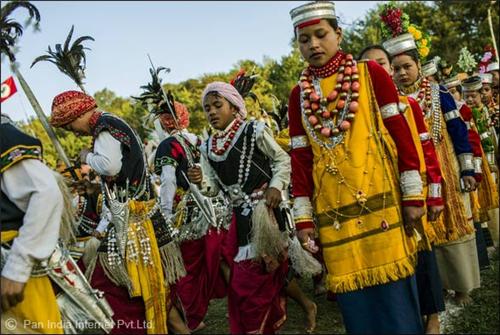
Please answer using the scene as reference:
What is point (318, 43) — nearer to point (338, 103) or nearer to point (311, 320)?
point (338, 103)

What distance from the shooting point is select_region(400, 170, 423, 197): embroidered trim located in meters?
3.23

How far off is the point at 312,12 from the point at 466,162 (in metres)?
2.39

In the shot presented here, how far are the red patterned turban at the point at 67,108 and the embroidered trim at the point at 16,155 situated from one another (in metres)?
1.61

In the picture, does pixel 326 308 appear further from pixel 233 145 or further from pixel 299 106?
pixel 299 106

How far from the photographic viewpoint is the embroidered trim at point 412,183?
127 inches

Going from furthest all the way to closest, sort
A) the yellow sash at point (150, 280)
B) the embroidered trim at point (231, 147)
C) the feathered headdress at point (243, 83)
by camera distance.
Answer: the feathered headdress at point (243, 83), the embroidered trim at point (231, 147), the yellow sash at point (150, 280)

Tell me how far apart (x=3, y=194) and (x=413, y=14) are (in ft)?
106

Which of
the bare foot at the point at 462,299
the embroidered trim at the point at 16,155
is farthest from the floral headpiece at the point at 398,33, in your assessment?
the embroidered trim at the point at 16,155

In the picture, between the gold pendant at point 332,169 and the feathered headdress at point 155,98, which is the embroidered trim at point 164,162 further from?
the gold pendant at point 332,169

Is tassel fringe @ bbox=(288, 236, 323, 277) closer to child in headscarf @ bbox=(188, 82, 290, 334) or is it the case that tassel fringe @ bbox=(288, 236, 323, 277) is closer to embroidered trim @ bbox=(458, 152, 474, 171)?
child in headscarf @ bbox=(188, 82, 290, 334)

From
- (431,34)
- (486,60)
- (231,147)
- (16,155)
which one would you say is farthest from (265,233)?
(431,34)

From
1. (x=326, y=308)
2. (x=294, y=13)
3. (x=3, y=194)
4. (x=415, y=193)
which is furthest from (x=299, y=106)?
(x=326, y=308)

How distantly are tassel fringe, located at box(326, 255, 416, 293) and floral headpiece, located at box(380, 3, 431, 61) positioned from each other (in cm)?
210

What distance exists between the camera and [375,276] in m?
3.19
